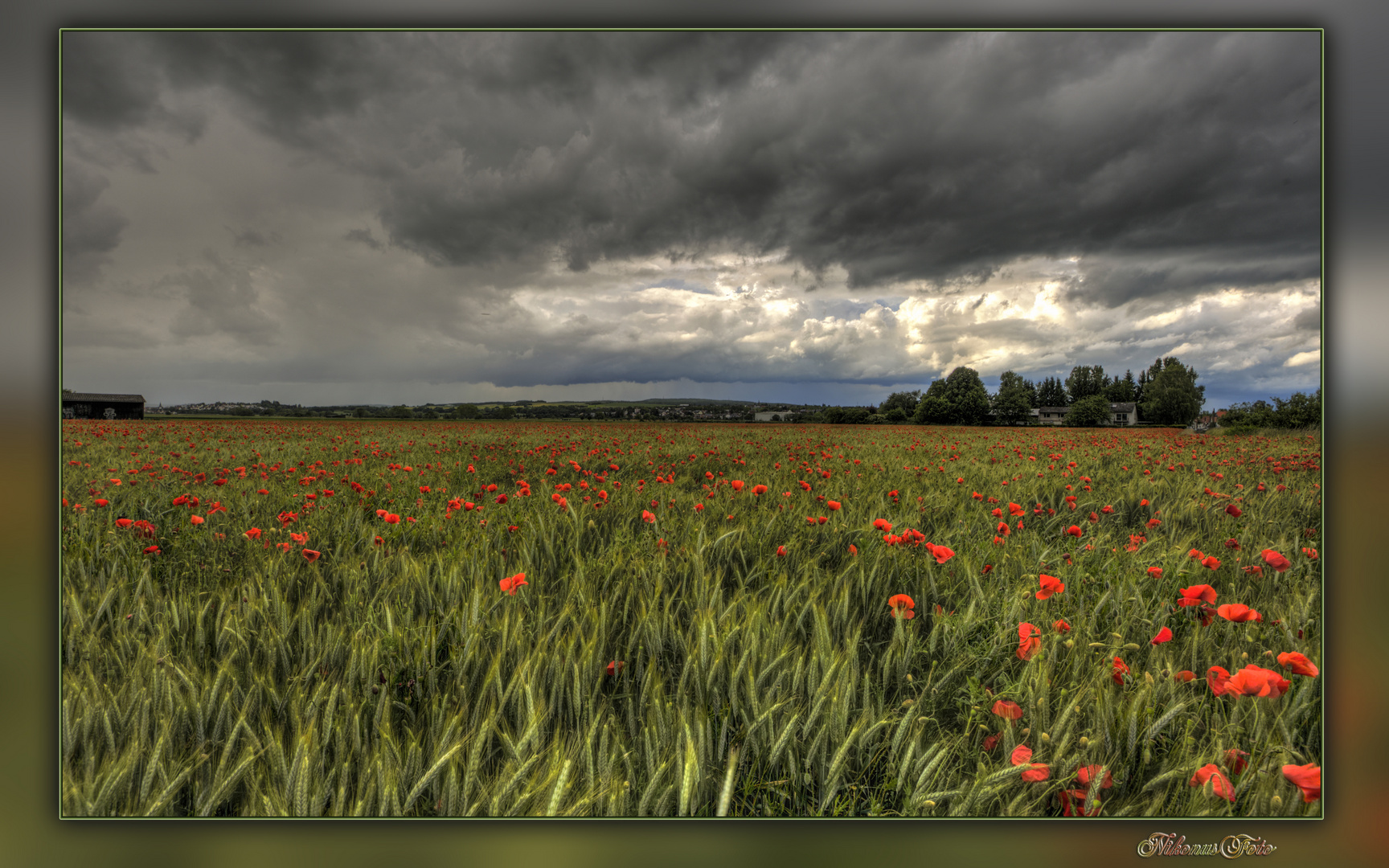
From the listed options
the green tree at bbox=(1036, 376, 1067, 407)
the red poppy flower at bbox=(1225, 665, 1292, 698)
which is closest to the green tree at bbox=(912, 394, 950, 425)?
the green tree at bbox=(1036, 376, 1067, 407)

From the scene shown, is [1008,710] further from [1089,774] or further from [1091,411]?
[1091,411]

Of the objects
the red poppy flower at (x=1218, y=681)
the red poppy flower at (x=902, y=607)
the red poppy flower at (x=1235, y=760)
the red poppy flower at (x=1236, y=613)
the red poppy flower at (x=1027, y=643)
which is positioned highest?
the red poppy flower at (x=1236, y=613)

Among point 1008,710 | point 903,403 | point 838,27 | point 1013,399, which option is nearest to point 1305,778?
point 1008,710

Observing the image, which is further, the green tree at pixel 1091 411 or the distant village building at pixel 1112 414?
the green tree at pixel 1091 411

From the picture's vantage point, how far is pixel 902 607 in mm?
1705

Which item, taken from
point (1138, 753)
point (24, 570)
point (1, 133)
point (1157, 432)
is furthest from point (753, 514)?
point (1, 133)

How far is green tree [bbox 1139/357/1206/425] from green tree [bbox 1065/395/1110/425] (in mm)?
151

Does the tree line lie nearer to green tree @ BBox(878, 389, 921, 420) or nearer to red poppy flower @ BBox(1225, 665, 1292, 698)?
green tree @ BBox(878, 389, 921, 420)

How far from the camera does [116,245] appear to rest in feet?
6.97

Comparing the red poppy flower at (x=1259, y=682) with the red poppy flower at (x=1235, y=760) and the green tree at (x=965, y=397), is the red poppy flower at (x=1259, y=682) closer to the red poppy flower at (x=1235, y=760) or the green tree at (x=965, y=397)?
the red poppy flower at (x=1235, y=760)

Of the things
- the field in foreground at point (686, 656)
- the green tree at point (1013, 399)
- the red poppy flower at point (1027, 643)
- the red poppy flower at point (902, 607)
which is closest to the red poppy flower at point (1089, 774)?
the field in foreground at point (686, 656)

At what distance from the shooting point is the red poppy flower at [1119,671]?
150 cm

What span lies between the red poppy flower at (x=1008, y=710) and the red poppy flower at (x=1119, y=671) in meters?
0.42

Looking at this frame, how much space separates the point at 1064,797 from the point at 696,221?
2.64 m
